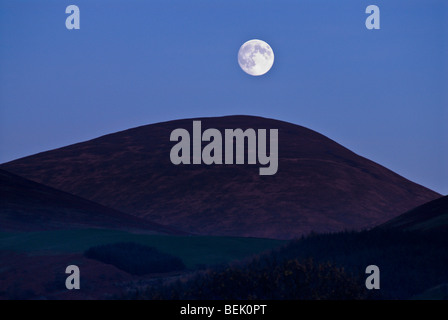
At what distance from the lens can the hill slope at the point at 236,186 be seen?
72.5 metres

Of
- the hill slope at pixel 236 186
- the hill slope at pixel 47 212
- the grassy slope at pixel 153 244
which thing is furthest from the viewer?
the hill slope at pixel 236 186

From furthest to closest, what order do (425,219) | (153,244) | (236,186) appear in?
(236,186) < (425,219) < (153,244)

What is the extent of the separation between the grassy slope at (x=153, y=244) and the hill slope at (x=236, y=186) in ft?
109

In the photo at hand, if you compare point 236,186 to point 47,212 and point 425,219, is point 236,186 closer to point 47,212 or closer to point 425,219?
point 47,212

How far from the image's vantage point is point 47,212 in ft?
159

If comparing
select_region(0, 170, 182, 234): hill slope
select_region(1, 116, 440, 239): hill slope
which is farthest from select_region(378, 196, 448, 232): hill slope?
select_region(1, 116, 440, 239): hill slope

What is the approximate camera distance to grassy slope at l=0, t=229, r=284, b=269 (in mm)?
29094

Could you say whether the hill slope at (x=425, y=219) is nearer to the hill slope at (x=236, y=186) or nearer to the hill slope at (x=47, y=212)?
the hill slope at (x=47, y=212)

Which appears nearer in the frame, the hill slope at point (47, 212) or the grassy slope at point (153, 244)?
the grassy slope at point (153, 244)

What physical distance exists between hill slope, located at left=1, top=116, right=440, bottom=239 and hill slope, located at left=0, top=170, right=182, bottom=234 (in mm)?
16404

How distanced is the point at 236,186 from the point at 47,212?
3494 cm

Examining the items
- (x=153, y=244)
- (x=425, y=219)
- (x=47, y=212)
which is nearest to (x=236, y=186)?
(x=47, y=212)

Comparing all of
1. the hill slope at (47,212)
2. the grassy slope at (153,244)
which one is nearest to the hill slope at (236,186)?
the hill slope at (47,212)
